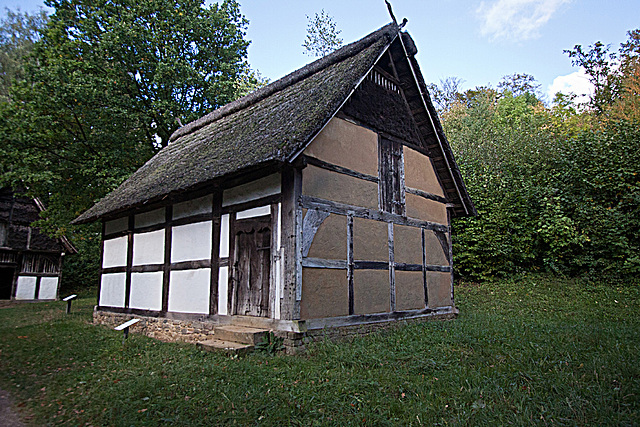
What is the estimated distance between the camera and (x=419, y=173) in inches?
385

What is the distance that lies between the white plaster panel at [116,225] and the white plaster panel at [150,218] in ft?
2.33

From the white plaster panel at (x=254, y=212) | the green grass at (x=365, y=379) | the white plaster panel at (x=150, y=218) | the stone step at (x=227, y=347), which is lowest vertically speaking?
the green grass at (x=365, y=379)

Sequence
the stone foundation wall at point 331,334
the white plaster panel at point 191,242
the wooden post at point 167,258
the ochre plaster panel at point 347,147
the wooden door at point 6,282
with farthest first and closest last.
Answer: the wooden door at point 6,282, the wooden post at point 167,258, the white plaster panel at point 191,242, the ochre plaster panel at point 347,147, the stone foundation wall at point 331,334

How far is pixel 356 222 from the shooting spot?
773 centimetres

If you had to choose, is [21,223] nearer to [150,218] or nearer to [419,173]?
[150,218]

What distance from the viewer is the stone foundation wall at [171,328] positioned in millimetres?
7835

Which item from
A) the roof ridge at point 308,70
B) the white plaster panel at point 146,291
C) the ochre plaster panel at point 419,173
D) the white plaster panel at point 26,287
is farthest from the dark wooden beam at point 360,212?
the white plaster panel at point 26,287

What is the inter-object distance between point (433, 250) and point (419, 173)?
6.27 feet

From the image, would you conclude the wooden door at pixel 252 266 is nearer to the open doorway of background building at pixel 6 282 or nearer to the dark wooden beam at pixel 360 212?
the dark wooden beam at pixel 360 212

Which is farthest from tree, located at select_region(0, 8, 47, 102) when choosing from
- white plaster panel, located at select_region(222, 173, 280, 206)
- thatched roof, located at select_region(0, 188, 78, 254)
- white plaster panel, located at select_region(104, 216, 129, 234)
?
white plaster panel, located at select_region(222, 173, 280, 206)

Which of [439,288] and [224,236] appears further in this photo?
[439,288]

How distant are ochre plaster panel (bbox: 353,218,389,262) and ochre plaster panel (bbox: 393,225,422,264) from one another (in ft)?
1.13

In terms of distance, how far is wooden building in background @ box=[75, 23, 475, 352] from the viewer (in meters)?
6.76

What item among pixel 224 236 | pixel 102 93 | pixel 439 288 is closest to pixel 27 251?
pixel 102 93
